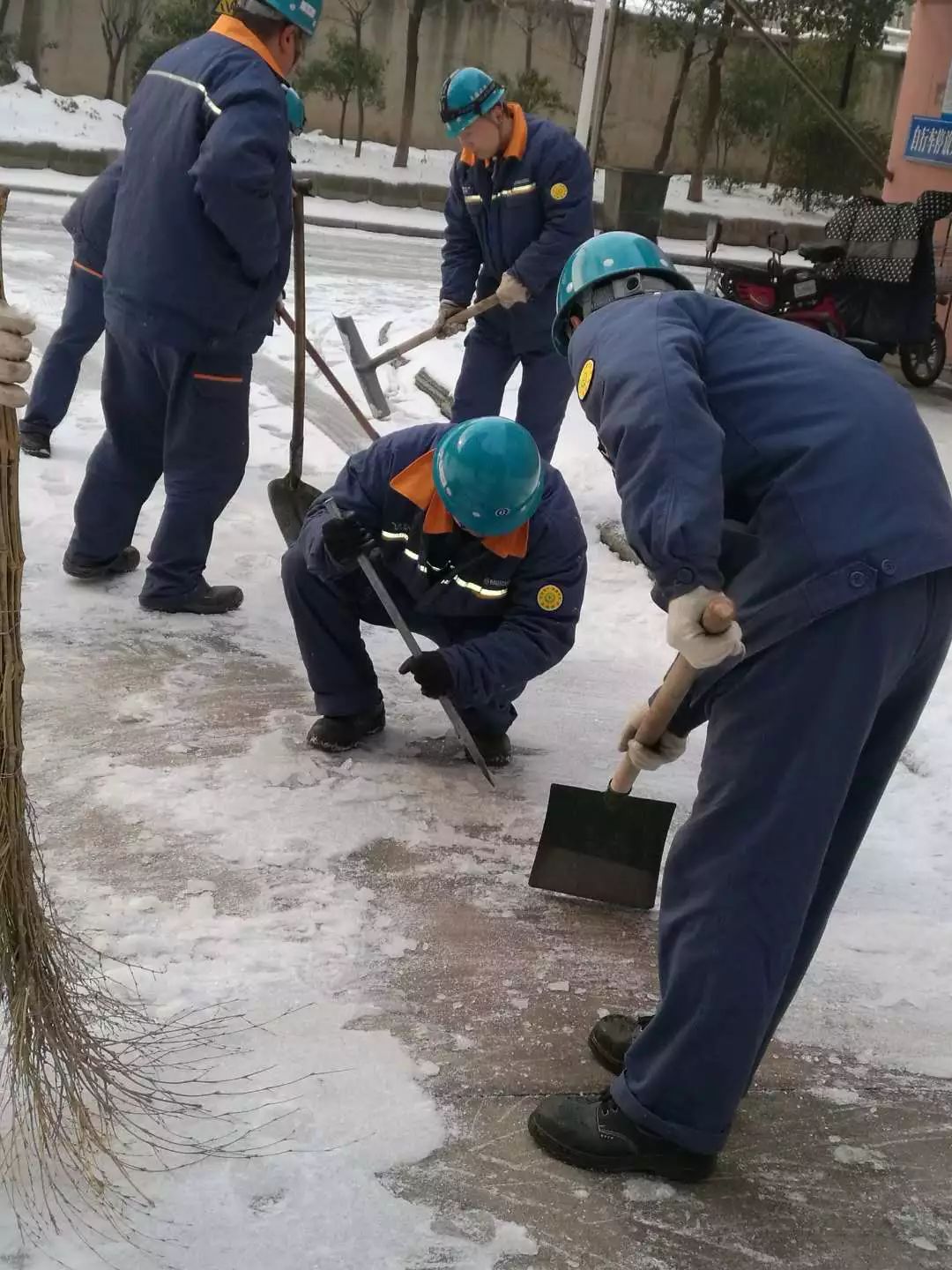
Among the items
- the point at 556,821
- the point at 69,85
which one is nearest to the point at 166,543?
the point at 556,821

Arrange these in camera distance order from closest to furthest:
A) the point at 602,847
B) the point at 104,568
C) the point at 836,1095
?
1. the point at 836,1095
2. the point at 602,847
3. the point at 104,568

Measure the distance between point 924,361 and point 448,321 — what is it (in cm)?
433

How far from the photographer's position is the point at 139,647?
13.6 ft

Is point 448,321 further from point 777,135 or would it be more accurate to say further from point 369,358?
point 777,135

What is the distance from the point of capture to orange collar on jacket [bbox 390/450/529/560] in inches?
134

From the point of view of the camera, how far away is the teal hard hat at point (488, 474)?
318 cm

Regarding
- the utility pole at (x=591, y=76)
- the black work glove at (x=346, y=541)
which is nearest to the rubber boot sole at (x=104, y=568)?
the black work glove at (x=346, y=541)

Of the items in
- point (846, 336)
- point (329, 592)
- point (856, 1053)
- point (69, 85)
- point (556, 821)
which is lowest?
point (856, 1053)

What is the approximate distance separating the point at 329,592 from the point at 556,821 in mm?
955

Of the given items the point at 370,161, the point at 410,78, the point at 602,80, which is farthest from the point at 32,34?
the point at 602,80

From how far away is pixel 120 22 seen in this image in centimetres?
1617

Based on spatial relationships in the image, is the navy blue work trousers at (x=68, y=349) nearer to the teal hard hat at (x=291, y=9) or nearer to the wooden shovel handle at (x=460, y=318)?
the wooden shovel handle at (x=460, y=318)

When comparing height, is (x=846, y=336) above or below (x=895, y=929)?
above

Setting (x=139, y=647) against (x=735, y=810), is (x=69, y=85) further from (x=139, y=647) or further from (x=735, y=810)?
(x=735, y=810)
